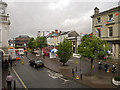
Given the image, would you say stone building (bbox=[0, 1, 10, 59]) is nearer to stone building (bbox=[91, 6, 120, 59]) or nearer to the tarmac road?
the tarmac road

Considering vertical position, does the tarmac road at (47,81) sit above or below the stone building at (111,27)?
below

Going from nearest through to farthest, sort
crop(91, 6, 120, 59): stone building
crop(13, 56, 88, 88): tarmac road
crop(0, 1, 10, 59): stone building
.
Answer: crop(13, 56, 88, 88): tarmac road < crop(0, 1, 10, 59): stone building < crop(91, 6, 120, 59): stone building

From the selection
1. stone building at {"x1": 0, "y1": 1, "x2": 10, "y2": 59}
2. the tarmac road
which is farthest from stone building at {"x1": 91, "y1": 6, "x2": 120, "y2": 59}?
stone building at {"x1": 0, "y1": 1, "x2": 10, "y2": 59}

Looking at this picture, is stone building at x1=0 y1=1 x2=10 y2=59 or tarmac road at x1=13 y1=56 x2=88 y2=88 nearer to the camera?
tarmac road at x1=13 y1=56 x2=88 y2=88

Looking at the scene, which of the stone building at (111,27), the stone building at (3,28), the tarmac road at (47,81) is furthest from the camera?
the stone building at (111,27)

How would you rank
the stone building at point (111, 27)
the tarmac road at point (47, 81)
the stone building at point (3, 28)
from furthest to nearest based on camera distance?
the stone building at point (111, 27) → the stone building at point (3, 28) → the tarmac road at point (47, 81)

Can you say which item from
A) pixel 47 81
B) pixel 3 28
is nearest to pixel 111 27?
pixel 47 81

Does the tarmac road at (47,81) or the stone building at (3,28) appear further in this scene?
the stone building at (3,28)

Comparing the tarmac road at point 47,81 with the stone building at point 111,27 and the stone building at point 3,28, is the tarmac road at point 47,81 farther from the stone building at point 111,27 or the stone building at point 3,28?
the stone building at point 111,27

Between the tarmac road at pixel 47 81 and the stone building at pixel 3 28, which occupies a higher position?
the stone building at pixel 3 28

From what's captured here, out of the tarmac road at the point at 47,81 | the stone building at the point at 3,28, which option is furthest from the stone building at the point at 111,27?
the stone building at the point at 3,28

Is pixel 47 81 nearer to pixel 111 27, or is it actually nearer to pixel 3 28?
pixel 3 28

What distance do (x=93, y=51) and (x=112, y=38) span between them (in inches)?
640

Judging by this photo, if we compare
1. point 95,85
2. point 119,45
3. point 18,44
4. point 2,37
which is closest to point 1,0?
A: point 2,37
